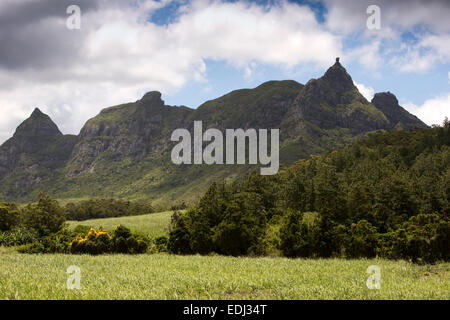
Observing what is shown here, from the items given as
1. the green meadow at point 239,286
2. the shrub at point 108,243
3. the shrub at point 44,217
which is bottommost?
the shrub at point 108,243

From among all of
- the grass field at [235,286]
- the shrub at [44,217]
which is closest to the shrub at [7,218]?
the shrub at [44,217]

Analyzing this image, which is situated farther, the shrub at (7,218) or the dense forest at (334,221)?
the shrub at (7,218)

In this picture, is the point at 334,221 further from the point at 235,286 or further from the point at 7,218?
the point at 7,218

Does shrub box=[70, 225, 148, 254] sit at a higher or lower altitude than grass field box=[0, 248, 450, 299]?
lower

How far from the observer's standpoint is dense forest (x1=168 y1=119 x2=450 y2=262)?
34.9 meters

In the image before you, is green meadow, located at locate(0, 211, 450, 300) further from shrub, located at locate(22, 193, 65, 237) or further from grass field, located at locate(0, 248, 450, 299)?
shrub, located at locate(22, 193, 65, 237)

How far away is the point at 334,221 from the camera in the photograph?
44.7 meters

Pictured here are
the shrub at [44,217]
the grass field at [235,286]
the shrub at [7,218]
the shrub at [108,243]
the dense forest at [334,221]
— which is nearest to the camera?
the grass field at [235,286]

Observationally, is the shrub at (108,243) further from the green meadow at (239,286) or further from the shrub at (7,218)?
the shrub at (7,218)

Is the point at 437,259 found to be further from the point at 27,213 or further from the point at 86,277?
the point at 27,213

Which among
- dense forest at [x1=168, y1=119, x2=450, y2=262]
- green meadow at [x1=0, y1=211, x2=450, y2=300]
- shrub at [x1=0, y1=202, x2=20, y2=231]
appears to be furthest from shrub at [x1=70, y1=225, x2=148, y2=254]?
shrub at [x1=0, y1=202, x2=20, y2=231]

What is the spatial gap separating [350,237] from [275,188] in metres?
65.8

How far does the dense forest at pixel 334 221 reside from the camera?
34859mm
